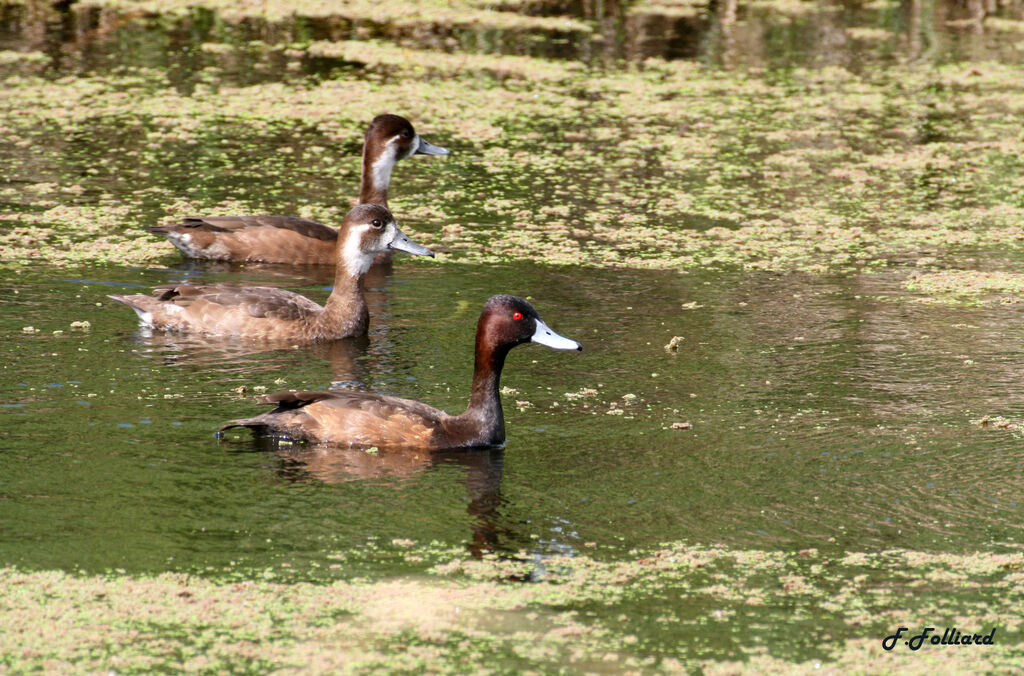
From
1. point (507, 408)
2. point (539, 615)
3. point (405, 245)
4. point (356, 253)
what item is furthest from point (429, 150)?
point (539, 615)

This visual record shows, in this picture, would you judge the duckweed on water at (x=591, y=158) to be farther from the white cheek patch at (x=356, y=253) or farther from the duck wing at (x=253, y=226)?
the white cheek patch at (x=356, y=253)

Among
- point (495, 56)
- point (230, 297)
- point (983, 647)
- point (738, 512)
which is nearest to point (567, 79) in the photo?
point (495, 56)

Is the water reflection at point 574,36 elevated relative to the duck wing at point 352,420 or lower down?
elevated

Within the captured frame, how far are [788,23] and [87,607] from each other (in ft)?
58.5

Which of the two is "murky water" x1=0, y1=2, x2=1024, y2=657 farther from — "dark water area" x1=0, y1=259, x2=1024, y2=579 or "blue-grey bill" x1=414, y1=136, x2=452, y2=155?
"blue-grey bill" x1=414, y1=136, x2=452, y2=155

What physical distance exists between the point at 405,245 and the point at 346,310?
0.83 meters

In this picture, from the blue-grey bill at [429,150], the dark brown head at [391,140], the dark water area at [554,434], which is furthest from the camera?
the blue-grey bill at [429,150]

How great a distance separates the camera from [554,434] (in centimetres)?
853

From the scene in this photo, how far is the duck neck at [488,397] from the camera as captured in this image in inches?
327

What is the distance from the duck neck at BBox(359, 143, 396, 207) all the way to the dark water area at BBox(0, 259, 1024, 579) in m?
2.02

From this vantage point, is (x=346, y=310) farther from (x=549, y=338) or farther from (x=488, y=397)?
(x=488, y=397)
